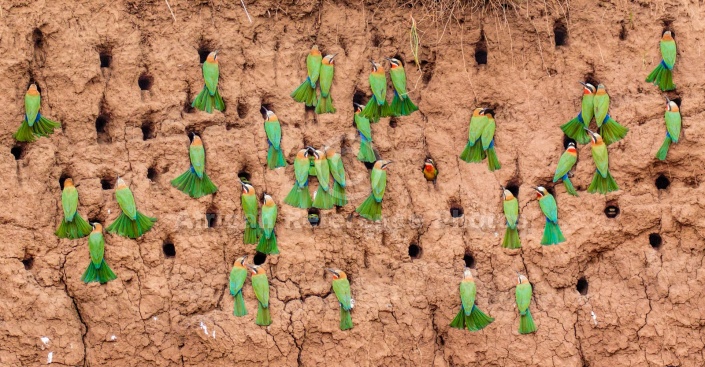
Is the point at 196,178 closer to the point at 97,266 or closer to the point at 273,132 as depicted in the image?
the point at 273,132

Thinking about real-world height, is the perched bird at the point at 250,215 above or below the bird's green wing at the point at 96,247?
above

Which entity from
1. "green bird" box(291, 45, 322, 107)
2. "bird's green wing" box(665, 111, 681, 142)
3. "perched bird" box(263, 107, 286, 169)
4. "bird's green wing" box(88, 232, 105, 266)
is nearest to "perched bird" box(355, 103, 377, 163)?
"green bird" box(291, 45, 322, 107)

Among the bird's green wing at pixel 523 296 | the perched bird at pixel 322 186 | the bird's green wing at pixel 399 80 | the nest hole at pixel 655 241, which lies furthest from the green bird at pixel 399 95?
the nest hole at pixel 655 241

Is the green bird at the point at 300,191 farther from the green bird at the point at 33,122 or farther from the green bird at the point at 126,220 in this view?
the green bird at the point at 33,122

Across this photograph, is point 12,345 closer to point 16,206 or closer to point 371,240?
point 16,206

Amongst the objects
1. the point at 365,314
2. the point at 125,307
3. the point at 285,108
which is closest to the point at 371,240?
the point at 365,314
